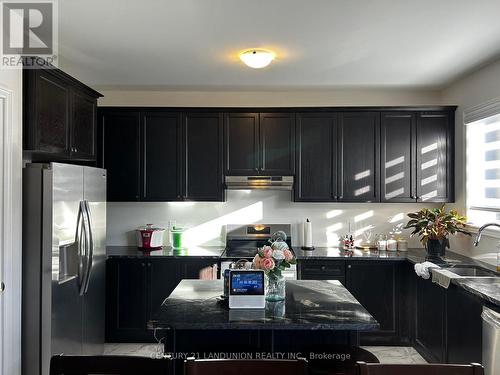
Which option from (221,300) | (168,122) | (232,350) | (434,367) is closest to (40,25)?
(168,122)

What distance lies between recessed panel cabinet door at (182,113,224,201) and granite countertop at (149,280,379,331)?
1829 mm

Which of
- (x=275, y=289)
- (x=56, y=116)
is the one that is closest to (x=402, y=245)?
(x=275, y=289)

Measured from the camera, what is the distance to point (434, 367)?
4.76ft

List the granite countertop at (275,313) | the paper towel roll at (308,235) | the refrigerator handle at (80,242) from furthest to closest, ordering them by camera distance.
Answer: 1. the paper towel roll at (308,235)
2. the refrigerator handle at (80,242)
3. the granite countertop at (275,313)

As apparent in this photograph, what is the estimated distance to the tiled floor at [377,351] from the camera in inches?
154

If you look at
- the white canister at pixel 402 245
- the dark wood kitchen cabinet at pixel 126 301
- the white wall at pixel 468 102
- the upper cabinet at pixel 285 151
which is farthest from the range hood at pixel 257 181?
the white wall at pixel 468 102

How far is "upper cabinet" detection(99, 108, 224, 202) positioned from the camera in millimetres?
→ 4508

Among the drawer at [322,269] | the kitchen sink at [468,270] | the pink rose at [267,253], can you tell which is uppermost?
the pink rose at [267,253]

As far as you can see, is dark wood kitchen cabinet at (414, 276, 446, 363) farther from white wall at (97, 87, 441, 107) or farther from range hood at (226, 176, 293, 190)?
white wall at (97, 87, 441, 107)

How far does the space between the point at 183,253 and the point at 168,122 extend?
4.70 ft

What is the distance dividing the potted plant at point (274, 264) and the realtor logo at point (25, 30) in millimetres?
→ 1995

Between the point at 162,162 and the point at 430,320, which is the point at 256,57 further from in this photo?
the point at 430,320

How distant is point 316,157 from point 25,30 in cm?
291

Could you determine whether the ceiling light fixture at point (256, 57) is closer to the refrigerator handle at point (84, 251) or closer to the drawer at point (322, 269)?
the refrigerator handle at point (84, 251)
